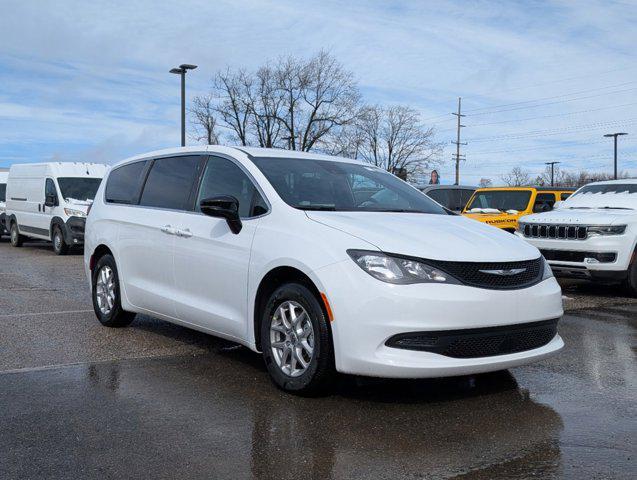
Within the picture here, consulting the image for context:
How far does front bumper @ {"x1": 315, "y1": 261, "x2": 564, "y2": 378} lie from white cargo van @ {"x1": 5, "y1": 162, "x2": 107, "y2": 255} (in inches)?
553

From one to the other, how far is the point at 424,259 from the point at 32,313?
5395 millimetres

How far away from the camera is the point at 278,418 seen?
175 inches

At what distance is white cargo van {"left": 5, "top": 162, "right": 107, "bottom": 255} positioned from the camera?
694 inches

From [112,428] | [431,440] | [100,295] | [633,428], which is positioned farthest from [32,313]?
[633,428]

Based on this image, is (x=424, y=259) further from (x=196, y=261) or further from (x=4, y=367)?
(x=4, y=367)

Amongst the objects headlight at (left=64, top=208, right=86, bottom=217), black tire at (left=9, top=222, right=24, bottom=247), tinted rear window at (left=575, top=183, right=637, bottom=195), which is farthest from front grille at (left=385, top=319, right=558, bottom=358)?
black tire at (left=9, top=222, right=24, bottom=247)

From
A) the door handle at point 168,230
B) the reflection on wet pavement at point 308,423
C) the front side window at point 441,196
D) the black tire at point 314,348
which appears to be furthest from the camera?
the front side window at point 441,196

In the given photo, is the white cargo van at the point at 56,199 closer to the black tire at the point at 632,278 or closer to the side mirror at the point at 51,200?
the side mirror at the point at 51,200

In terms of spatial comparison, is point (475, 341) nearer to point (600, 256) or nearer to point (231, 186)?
point (231, 186)

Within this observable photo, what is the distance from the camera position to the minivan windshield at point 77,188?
18219 mm

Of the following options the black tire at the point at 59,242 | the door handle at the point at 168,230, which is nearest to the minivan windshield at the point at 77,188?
the black tire at the point at 59,242

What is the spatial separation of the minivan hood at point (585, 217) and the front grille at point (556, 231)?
70mm

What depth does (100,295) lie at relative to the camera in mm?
7441

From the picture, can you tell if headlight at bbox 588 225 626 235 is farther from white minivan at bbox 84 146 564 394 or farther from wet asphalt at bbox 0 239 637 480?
white minivan at bbox 84 146 564 394
